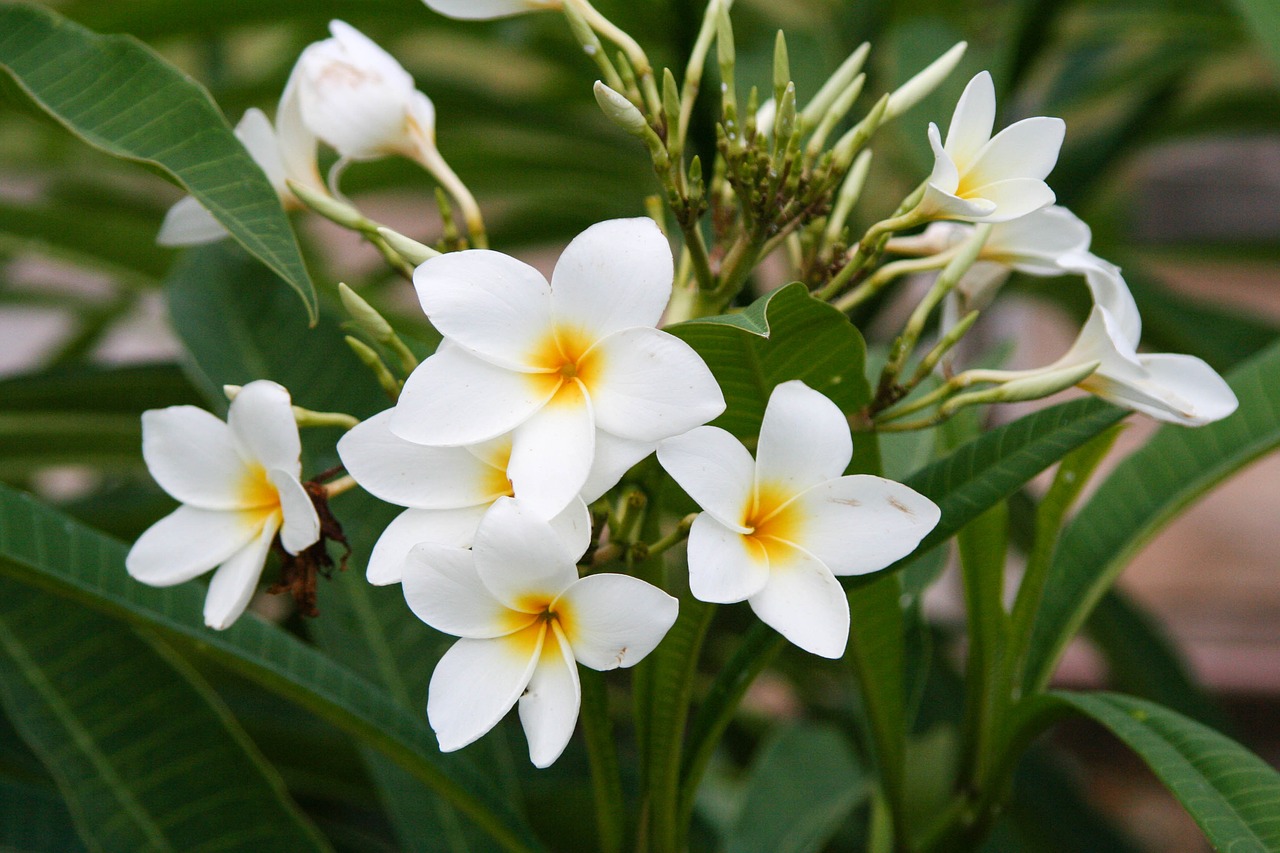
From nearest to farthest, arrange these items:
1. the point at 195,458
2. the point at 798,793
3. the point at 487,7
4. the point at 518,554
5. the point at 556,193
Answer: the point at 518,554 < the point at 195,458 < the point at 487,7 < the point at 798,793 < the point at 556,193

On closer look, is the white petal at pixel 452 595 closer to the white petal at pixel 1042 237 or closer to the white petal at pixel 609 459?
the white petal at pixel 609 459

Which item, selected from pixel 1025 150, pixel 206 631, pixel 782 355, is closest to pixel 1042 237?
pixel 1025 150

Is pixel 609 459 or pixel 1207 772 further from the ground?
pixel 609 459

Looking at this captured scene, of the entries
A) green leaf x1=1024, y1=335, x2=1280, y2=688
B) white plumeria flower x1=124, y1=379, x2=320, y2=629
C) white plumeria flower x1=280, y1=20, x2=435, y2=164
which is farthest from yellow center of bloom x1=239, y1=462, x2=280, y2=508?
green leaf x1=1024, y1=335, x2=1280, y2=688

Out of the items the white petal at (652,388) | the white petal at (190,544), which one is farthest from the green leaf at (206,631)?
the white petal at (652,388)

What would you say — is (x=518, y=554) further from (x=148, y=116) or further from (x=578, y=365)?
(x=148, y=116)

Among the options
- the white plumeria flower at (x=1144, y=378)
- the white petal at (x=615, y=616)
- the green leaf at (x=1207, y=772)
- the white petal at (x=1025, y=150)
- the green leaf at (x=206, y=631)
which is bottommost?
the green leaf at (x=206, y=631)

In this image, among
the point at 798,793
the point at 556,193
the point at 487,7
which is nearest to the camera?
the point at 487,7
